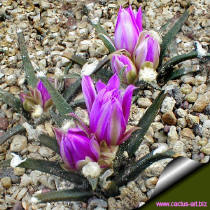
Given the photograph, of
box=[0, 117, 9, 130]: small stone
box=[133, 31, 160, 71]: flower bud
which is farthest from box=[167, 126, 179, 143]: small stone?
box=[0, 117, 9, 130]: small stone

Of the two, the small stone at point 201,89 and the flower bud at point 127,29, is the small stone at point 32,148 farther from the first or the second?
the small stone at point 201,89

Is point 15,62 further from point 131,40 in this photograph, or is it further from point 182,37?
point 182,37

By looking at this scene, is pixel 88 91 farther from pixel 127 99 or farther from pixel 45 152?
pixel 45 152

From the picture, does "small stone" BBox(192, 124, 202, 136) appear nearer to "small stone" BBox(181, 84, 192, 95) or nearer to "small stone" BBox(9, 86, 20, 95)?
"small stone" BBox(181, 84, 192, 95)

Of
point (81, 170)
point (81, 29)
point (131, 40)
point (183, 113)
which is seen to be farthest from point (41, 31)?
point (81, 170)

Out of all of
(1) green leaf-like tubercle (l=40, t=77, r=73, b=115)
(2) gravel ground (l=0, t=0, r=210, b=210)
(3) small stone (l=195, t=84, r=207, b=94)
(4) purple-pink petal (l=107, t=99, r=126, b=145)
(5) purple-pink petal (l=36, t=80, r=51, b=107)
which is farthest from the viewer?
(3) small stone (l=195, t=84, r=207, b=94)

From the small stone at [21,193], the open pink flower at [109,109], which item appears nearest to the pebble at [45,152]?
the small stone at [21,193]
